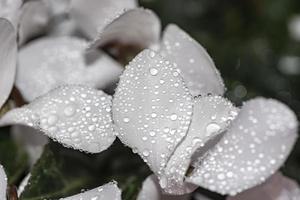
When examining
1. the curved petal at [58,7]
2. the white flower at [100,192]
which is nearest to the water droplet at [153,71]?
the white flower at [100,192]

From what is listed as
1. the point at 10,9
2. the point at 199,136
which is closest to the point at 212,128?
the point at 199,136

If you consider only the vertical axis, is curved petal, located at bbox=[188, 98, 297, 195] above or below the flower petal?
above

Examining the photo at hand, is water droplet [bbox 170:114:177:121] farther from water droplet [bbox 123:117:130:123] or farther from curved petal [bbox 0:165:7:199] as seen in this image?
curved petal [bbox 0:165:7:199]

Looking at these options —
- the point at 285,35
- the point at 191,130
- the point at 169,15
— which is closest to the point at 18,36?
the point at 191,130

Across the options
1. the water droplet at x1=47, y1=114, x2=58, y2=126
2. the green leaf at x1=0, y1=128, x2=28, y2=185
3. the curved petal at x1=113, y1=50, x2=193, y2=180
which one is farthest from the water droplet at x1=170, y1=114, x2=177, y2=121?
the green leaf at x1=0, y1=128, x2=28, y2=185

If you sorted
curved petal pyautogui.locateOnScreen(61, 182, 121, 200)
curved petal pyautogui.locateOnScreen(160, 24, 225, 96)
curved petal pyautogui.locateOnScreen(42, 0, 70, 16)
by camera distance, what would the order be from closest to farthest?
curved petal pyautogui.locateOnScreen(61, 182, 121, 200), curved petal pyautogui.locateOnScreen(160, 24, 225, 96), curved petal pyautogui.locateOnScreen(42, 0, 70, 16)

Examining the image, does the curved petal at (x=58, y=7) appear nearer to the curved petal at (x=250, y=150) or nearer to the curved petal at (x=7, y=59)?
the curved petal at (x=7, y=59)
